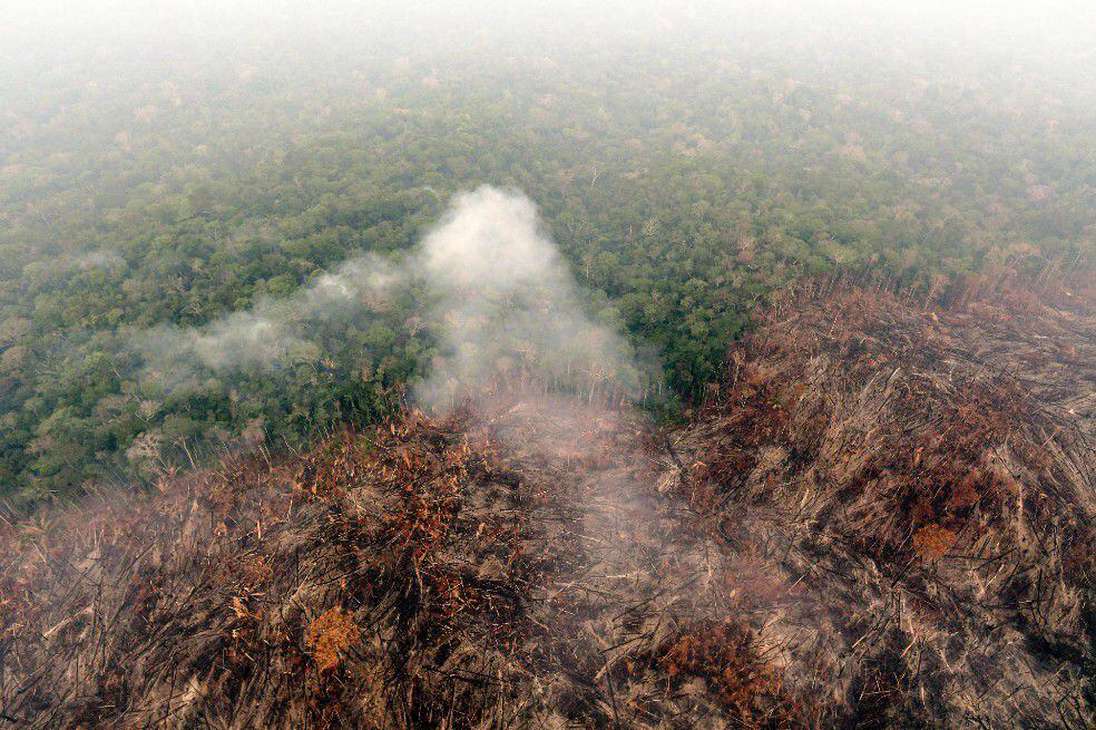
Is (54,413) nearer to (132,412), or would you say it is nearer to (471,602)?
(132,412)

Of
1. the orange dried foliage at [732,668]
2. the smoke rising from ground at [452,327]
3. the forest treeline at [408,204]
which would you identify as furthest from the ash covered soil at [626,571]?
the forest treeline at [408,204]

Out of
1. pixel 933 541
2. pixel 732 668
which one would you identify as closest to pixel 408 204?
pixel 732 668

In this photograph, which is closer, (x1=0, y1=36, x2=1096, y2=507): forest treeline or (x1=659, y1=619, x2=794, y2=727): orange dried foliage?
(x1=659, y1=619, x2=794, y2=727): orange dried foliage

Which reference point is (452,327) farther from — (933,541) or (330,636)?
(933,541)

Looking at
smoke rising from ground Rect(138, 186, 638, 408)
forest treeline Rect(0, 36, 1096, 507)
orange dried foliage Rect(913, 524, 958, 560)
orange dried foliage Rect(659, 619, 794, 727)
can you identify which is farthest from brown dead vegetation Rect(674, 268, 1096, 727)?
smoke rising from ground Rect(138, 186, 638, 408)

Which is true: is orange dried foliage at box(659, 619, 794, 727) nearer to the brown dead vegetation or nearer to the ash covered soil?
the ash covered soil

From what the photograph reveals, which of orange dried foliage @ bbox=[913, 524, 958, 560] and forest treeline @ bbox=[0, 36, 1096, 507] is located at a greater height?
forest treeline @ bbox=[0, 36, 1096, 507]

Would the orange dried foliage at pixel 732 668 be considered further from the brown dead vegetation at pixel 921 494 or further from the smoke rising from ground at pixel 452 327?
the smoke rising from ground at pixel 452 327
